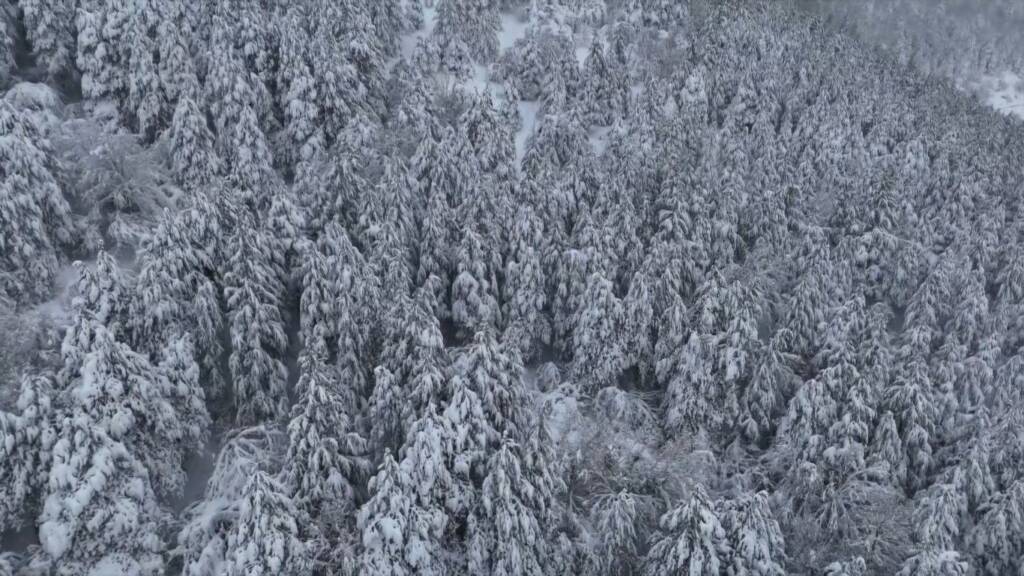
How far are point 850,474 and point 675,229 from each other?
1435 cm

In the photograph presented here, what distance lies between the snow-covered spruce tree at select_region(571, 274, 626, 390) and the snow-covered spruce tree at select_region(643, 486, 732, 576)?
1012cm

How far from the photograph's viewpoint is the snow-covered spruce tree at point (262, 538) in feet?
62.0

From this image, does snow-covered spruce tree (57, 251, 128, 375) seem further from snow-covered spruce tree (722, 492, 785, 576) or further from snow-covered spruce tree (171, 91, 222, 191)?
snow-covered spruce tree (722, 492, 785, 576)

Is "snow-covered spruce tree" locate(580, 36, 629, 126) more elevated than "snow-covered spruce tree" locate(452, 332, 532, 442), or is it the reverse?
"snow-covered spruce tree" locate(580, 36, 629, 126)

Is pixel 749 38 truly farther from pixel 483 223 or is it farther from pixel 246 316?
pixel 246 316

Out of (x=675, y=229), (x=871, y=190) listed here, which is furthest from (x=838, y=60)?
(x=675, y=229)

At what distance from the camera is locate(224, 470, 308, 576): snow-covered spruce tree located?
18.9m

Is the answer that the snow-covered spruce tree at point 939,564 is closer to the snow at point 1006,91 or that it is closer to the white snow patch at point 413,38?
the white snow patch at point 413,38

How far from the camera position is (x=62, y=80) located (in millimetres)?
37875

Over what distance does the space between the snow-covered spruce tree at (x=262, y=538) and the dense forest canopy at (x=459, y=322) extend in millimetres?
122

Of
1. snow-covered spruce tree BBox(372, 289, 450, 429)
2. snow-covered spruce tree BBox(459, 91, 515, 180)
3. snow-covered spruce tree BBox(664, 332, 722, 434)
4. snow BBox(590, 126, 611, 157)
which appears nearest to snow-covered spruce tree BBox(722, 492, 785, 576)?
snow-covered spruce tree BBox(664, 332, 722, 434)

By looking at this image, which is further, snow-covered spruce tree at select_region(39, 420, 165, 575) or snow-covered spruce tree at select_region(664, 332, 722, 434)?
snow-covered spruce tree at select_region(664, 332, 722, 434)

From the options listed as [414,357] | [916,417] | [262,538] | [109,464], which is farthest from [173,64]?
[916,417]

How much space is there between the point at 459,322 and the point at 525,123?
23.8 m
